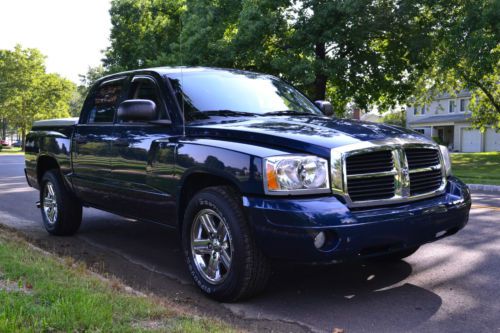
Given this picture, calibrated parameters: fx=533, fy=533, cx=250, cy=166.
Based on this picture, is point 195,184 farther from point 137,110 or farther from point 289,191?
point 289,191

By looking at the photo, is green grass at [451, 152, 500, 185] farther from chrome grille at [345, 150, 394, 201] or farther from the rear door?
chrome grille at [345, 150, 394, 201]

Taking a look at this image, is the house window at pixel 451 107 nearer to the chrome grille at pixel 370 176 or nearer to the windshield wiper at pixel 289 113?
the windshield wiper at pixel 289 113

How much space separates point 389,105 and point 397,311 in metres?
26.1

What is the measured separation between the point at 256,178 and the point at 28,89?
5716cm

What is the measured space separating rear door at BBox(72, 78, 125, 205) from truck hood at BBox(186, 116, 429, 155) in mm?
1389

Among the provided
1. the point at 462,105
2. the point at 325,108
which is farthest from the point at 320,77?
the point at 462,105

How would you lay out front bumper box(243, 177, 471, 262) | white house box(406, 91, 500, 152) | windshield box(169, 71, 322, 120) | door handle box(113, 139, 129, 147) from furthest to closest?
1. white house box(406, 91, 500, 152)
2. door handle box(113, 139, 129, 147)
3. windshield box(169, 71, 322, 120)
4. front bumper box(243, 177, 471, 262)

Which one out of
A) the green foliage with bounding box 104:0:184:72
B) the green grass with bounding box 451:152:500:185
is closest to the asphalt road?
the green grass with bounding box 451:152:500:185

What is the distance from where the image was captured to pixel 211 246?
4176 mm

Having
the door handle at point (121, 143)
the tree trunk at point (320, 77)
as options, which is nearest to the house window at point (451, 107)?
the tree trunk at point (320, 77)

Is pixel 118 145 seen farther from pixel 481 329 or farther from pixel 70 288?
pixel 481 329

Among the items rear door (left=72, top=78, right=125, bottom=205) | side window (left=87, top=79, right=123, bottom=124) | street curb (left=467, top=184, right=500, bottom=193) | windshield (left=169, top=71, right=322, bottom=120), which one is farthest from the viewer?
street curb (left=467, top=184, right=500, bottom=193)

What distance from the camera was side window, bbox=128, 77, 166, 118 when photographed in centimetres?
499

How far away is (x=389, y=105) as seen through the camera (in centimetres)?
2873
